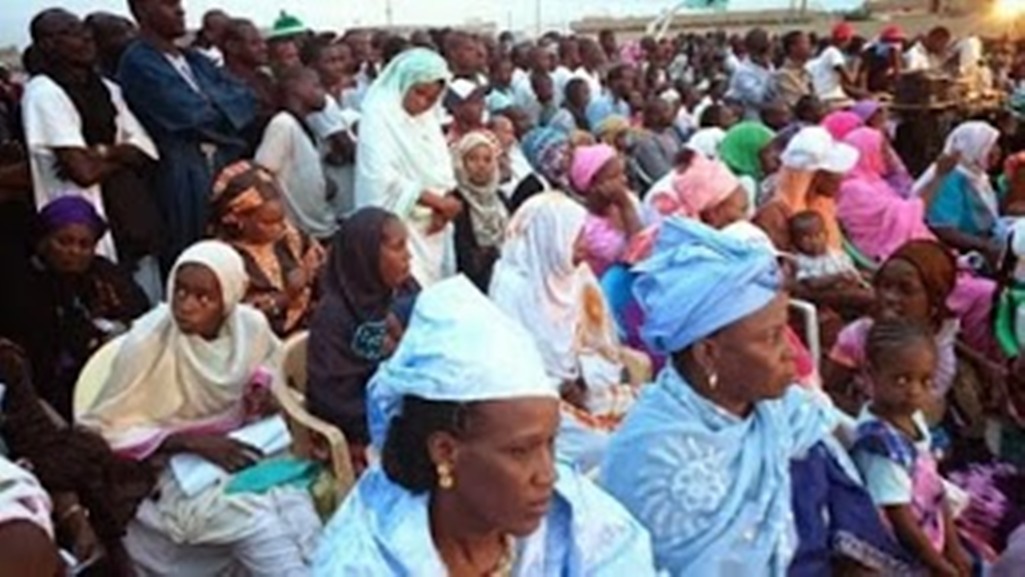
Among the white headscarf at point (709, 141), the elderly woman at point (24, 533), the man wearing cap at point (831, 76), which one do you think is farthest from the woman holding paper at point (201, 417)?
the man wearing cap at point (831, 76)

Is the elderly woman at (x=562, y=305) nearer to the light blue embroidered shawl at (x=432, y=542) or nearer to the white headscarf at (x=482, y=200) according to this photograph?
the white headscarf at (x=482, y=200)

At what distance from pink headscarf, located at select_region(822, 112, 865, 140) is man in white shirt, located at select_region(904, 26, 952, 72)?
463 cm

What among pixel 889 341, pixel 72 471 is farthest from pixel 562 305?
pixel 72 471

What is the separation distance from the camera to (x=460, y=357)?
1.86 metres

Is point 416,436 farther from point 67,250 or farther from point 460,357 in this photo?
point 67,250

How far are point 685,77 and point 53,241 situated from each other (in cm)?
1055

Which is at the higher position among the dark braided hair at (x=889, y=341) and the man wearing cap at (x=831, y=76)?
the dark braided hair at (x=889, y=341)

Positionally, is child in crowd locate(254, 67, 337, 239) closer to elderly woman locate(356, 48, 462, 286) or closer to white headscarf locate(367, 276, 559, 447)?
elderly woman locate(356, 48, 462, 286)

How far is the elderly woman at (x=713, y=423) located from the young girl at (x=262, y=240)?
7.66 feet

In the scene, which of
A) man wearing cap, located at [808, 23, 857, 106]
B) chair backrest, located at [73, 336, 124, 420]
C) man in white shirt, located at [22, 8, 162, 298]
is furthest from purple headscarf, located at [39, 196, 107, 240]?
man wearing cap, located at [808, 23, 857, 106]

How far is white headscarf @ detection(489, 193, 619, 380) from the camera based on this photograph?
4.55 metres

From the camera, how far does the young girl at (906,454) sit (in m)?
2.90

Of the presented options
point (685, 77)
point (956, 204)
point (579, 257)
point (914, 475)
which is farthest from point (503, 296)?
point (685, 77)

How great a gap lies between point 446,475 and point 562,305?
2.70 m
